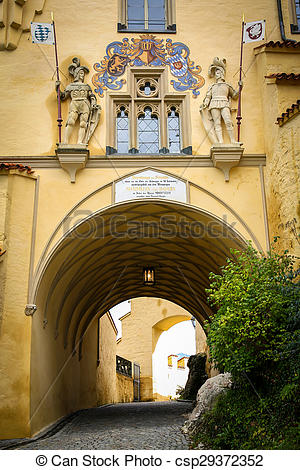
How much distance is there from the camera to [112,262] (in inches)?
603

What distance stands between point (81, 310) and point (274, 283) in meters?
9.03

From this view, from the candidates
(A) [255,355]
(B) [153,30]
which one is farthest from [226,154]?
(A) [255,355]

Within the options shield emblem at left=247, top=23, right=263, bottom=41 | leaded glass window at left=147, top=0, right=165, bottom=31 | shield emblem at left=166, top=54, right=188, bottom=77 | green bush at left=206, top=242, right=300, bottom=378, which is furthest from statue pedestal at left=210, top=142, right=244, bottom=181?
leaded glass window at left=147, top=0, right=165, bottom=31

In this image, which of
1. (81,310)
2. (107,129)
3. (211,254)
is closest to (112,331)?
(81,310)

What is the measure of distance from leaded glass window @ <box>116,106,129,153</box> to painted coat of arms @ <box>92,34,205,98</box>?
0.58 meters

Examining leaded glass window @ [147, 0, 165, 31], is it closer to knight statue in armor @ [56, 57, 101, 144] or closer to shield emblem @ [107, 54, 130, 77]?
shield emblem @ [107, 54, 130, 77]

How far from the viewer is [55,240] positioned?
1122cm

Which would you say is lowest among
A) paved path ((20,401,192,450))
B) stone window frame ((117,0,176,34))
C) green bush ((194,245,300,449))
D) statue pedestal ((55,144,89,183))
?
paved path ((20,401,192,450))

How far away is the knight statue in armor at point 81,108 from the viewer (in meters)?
11.9

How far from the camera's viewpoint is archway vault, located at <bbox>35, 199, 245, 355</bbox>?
38.4 ft

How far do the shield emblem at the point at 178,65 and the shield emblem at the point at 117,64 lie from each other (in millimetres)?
1021

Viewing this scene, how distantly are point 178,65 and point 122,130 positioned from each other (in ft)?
6.80

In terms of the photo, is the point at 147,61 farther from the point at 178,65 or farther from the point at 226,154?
the point at 226,154

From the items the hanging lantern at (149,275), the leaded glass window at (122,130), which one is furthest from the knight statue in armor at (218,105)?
the hanging lantern at (149,275)
